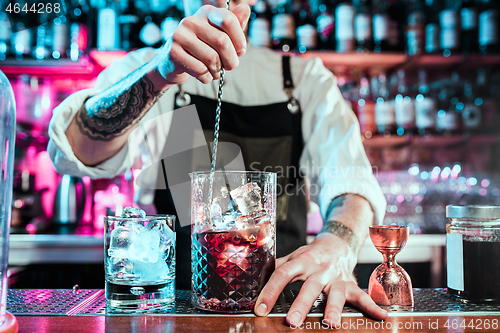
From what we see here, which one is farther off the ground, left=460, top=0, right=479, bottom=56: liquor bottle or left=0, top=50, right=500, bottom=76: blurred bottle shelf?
left=460, top=0, right=479, bottom=56: liquor bottle

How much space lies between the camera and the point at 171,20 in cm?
218

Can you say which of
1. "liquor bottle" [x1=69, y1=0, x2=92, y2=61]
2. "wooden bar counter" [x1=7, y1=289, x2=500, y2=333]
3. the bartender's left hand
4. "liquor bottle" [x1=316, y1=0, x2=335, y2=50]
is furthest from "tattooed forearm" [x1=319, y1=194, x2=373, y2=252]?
"liquor bottle" [x1=69, y1=0, x2=92, y2=61]

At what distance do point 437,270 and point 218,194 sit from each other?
5.79 ft

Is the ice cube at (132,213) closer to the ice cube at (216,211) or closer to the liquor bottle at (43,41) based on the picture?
the ice cube at (216,211)

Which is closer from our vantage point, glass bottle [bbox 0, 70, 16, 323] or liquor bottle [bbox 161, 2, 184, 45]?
glass bottle [bbox 0, 70, 16, 323]

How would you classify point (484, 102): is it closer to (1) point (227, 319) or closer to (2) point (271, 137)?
(2) point (271, 137)

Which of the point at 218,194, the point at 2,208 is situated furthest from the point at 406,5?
the point at 2,208

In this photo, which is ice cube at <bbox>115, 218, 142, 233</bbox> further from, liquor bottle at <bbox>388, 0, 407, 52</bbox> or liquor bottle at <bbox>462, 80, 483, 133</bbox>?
liquor bottle at <bbox>462, 80, 483, 133</bbox>

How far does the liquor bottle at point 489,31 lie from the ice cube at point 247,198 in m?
2.40

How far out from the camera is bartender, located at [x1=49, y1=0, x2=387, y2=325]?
0.65m

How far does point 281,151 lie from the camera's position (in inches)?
54.9

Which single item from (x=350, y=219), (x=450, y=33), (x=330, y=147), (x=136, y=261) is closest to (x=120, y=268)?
(x=136, y=261)

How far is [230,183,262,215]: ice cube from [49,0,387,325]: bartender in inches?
4.4

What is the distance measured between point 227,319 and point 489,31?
2532 mm
